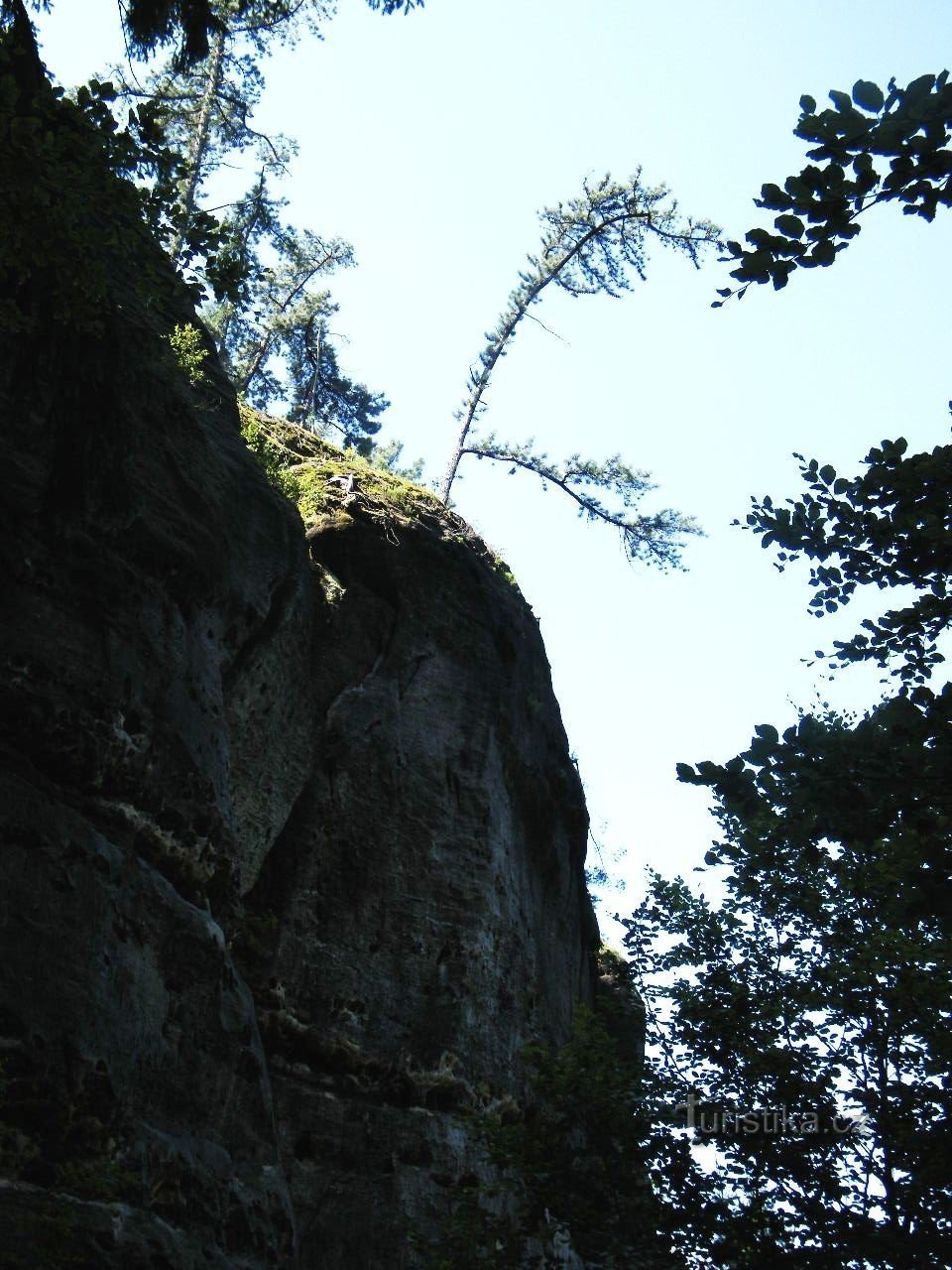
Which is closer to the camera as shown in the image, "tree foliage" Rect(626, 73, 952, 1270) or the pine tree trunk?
"tree foliage" Rect(626, 73, 952, 1270)

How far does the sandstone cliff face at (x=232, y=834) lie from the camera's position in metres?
7.40

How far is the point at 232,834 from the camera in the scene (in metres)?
10.2

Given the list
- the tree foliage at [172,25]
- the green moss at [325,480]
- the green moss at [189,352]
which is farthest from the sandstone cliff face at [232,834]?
the tree foliage at [172,25]

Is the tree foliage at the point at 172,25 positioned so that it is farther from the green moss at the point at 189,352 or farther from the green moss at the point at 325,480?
the green moss at the point at 325,480

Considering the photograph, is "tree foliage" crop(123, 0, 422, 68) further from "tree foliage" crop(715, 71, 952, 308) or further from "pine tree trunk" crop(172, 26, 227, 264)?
"pine tree trunk" crop(172, 26, 227, 264)

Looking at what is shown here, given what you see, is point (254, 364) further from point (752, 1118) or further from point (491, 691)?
point (752, 1118)

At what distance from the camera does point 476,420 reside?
2648 centimetres

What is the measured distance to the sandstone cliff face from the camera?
7.40 m

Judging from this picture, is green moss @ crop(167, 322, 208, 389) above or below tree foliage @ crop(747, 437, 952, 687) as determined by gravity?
above

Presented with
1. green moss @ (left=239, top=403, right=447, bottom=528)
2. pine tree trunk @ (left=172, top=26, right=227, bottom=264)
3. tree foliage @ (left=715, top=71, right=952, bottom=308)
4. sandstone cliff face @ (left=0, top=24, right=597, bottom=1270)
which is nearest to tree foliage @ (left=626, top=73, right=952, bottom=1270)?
tree foliage @ (left=715, top=71, right=952, bottom=308)

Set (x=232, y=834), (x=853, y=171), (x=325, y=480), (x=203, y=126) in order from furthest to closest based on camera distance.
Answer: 1. (x=203, y=126)
2. (x=325, y=480)
3. (x=232, y=834)
4. (x=853, y=171)

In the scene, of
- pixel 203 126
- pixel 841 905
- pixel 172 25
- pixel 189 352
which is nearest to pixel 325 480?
pixel 189 352

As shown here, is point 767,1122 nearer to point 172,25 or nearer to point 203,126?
point 172,25

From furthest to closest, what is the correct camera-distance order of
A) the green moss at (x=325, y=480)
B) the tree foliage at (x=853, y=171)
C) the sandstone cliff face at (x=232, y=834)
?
the green moss at (x=325, y=480) < the sandstone cliff face at (x=232, y=834) < the tree foliage at (x=853, y=171)
